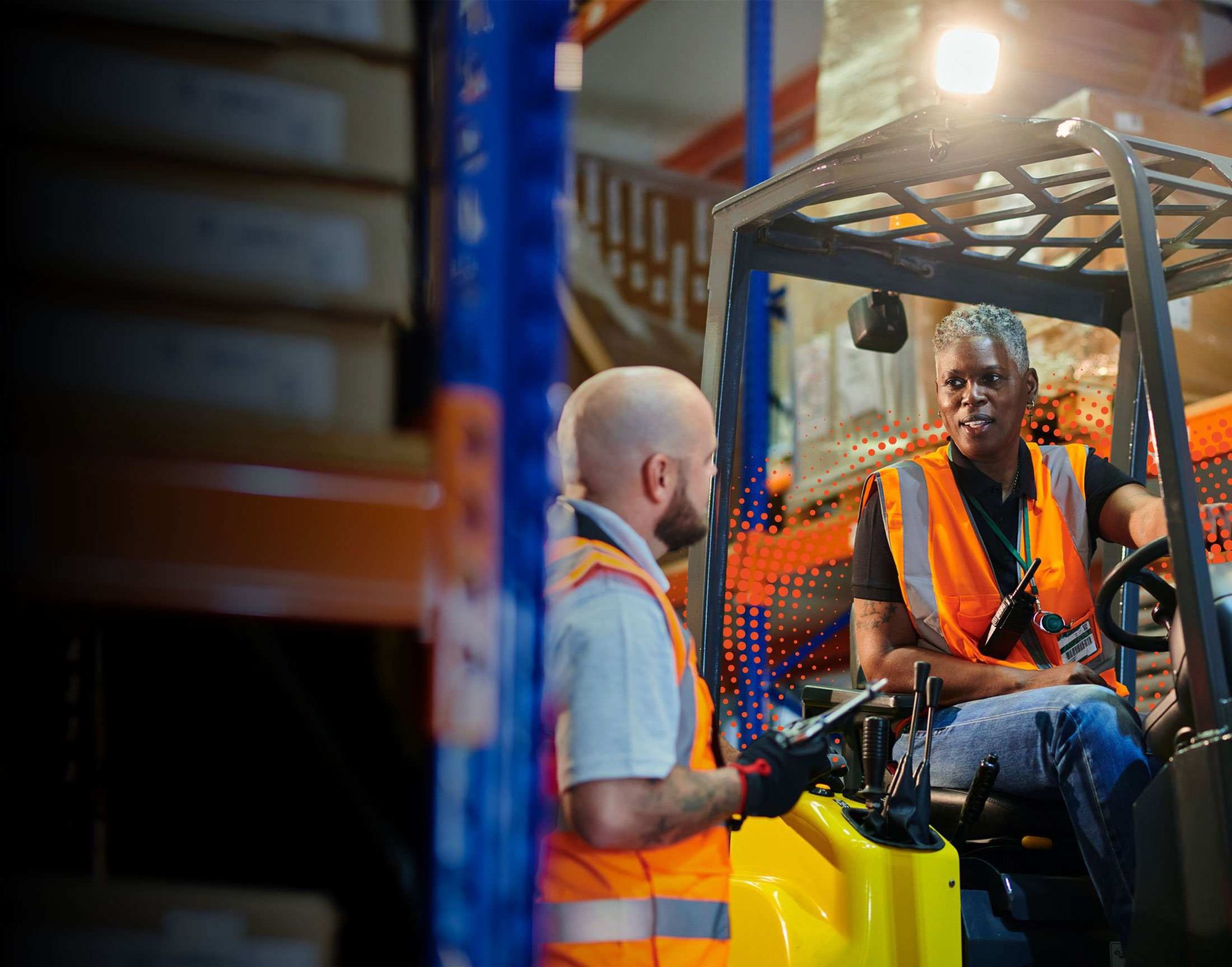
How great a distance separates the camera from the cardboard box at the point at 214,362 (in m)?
1.10

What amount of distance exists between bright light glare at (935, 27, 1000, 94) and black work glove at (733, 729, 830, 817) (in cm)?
212

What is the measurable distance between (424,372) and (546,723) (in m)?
0.76

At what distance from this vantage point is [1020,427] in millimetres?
3312

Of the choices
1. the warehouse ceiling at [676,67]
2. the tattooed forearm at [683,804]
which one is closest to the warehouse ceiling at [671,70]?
the warehouse ceiling at [676,67]

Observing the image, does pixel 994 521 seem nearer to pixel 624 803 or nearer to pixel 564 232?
pixel 624 803

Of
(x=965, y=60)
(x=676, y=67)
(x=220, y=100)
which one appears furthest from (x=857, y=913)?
(x=676, y=67)

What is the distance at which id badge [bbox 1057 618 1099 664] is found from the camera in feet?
10.2

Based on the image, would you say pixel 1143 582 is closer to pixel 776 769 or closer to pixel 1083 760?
pixel 1083 760

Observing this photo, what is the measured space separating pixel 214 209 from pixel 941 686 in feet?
6.13

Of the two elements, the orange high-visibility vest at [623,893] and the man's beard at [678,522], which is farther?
the man's beard at [678,522]

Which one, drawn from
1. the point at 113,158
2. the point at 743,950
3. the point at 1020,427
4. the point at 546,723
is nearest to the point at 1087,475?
the point at 1020,427

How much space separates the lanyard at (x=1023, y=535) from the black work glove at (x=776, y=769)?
1.33 metres

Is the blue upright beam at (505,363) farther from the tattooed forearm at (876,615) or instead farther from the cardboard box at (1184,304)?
the cardboard box at (1184,304)

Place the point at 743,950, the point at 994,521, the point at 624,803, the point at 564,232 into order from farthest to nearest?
the point at 994,521 → the point at 743,950 → the point at 624,803 → the point at 564,232
